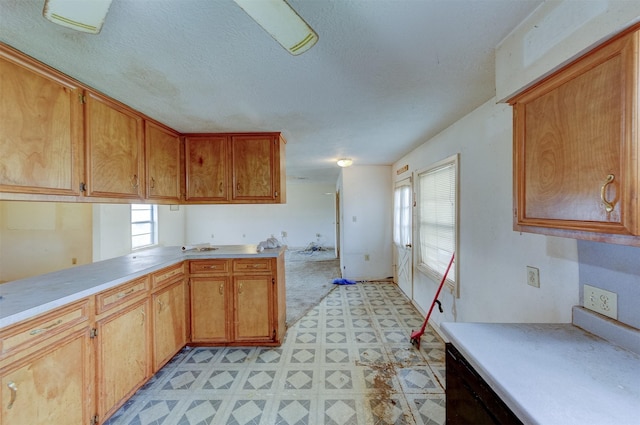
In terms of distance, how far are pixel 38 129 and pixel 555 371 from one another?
8.64 feet

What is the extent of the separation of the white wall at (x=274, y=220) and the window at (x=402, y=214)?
4216 millimetres

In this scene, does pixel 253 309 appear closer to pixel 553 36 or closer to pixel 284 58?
pixel 284 58

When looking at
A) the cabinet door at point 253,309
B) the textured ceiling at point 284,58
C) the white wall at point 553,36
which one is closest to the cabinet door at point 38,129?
the textured ceiling at point 284,58

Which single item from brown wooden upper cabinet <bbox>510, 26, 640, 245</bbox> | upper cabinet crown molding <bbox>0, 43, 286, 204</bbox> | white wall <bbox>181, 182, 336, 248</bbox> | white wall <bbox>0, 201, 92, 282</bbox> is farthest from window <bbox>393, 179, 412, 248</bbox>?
white wall <bbox>0, 201, 92, 282</bbox>

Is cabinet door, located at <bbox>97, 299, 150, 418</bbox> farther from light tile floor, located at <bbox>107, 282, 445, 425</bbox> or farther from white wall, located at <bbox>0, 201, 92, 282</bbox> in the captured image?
→ white wall, located at <bbox>0, 201, 92, 282</bbox>

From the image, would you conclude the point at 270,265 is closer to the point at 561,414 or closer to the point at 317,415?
the point at 317,415

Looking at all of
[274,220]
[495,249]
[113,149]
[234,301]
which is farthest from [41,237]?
[495,249]


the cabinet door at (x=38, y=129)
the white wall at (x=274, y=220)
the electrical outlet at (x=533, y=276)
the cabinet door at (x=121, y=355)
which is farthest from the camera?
the white wall at (x=274, y=220)

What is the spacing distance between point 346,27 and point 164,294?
2379 millimetres

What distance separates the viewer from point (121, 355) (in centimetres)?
175

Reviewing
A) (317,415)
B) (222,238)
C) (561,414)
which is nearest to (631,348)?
(561,414)

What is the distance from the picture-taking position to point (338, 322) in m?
3.15

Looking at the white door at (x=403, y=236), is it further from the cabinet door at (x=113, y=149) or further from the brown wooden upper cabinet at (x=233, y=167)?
the cabinet door at (x=113, y=149)

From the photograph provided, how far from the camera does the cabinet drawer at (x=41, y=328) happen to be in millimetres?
1140
